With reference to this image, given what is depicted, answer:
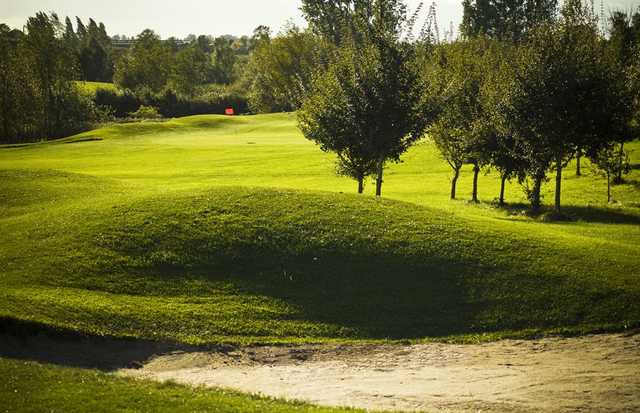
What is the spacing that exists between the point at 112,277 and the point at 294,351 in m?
9.43

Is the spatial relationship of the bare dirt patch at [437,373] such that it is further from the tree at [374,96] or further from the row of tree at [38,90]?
the row of tree at [38,90]

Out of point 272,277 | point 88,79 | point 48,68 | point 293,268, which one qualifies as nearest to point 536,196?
point 293,268

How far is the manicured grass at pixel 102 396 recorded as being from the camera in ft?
51.1

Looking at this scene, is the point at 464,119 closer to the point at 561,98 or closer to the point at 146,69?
the point at 561,98

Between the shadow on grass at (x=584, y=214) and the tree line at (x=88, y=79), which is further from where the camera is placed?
the tree line at (x=88, y=79)

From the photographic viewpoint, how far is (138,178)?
61.0 m

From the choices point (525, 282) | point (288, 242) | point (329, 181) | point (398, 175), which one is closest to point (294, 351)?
point (288, 242)

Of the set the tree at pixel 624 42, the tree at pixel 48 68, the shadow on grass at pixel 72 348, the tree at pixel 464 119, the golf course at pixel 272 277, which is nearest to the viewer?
the shadow on grass at pixel 72 348

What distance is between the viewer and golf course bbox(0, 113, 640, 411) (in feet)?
71.7

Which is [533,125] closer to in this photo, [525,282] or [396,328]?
[525,282]

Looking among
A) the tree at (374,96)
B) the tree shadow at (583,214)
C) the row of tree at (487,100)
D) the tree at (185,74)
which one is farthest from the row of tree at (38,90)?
the tree shadow at (583,214)

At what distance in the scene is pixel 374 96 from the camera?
131 feet

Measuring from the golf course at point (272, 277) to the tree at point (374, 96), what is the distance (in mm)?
6564

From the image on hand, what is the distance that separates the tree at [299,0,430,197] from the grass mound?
29.6 feet
